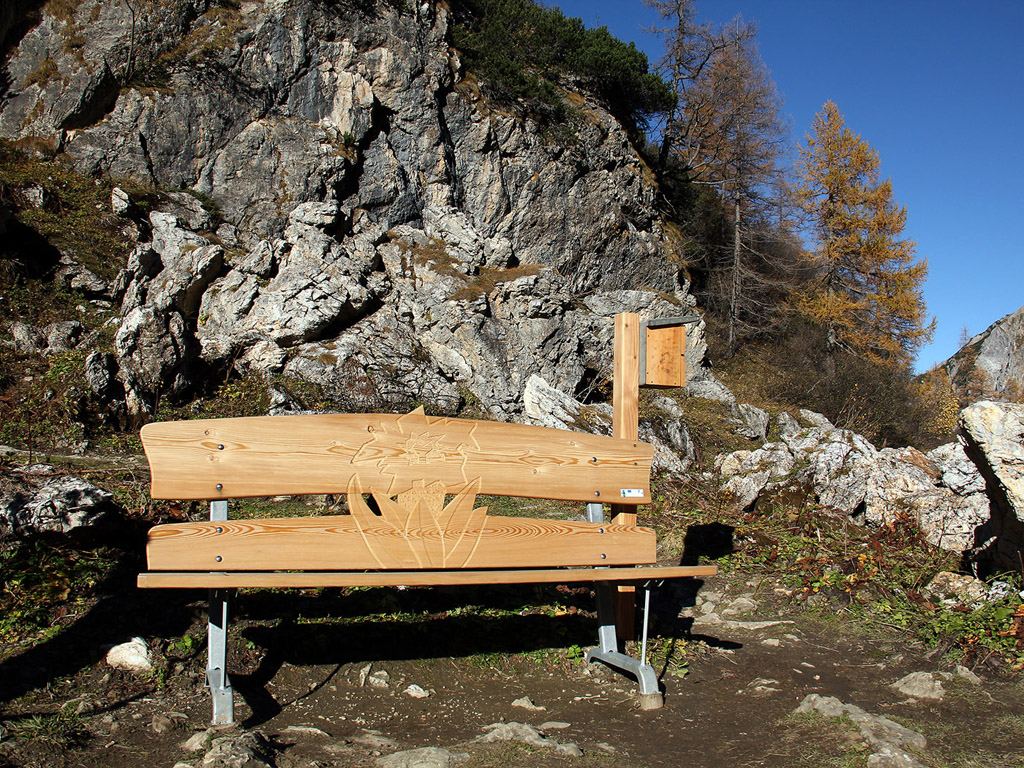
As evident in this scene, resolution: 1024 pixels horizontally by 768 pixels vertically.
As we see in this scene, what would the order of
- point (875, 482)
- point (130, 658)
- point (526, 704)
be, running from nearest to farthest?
point (130, 658) < point (526, 704) < point (875, 482)

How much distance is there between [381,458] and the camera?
11.6 ft

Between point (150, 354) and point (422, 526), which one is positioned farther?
point (150, 354)

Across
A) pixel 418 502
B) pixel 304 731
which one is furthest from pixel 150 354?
pixel 304 731

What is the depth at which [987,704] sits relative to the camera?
11.6 feet

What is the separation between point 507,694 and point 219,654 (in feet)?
5.00

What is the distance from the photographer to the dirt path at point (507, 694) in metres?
2.90

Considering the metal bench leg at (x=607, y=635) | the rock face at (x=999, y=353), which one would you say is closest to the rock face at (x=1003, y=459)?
the metal bench leg at (x=607, y=635)

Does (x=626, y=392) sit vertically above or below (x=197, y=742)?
above

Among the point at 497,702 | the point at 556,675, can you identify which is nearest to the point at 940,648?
the point at 556,675

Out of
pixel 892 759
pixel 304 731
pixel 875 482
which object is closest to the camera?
pixel 892 759

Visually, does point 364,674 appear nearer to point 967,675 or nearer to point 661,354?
point 661,354

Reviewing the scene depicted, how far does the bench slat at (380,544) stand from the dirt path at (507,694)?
2.27 ft

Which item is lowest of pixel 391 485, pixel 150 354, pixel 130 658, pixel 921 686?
pixel 921 686

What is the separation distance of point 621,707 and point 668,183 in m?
20.9
